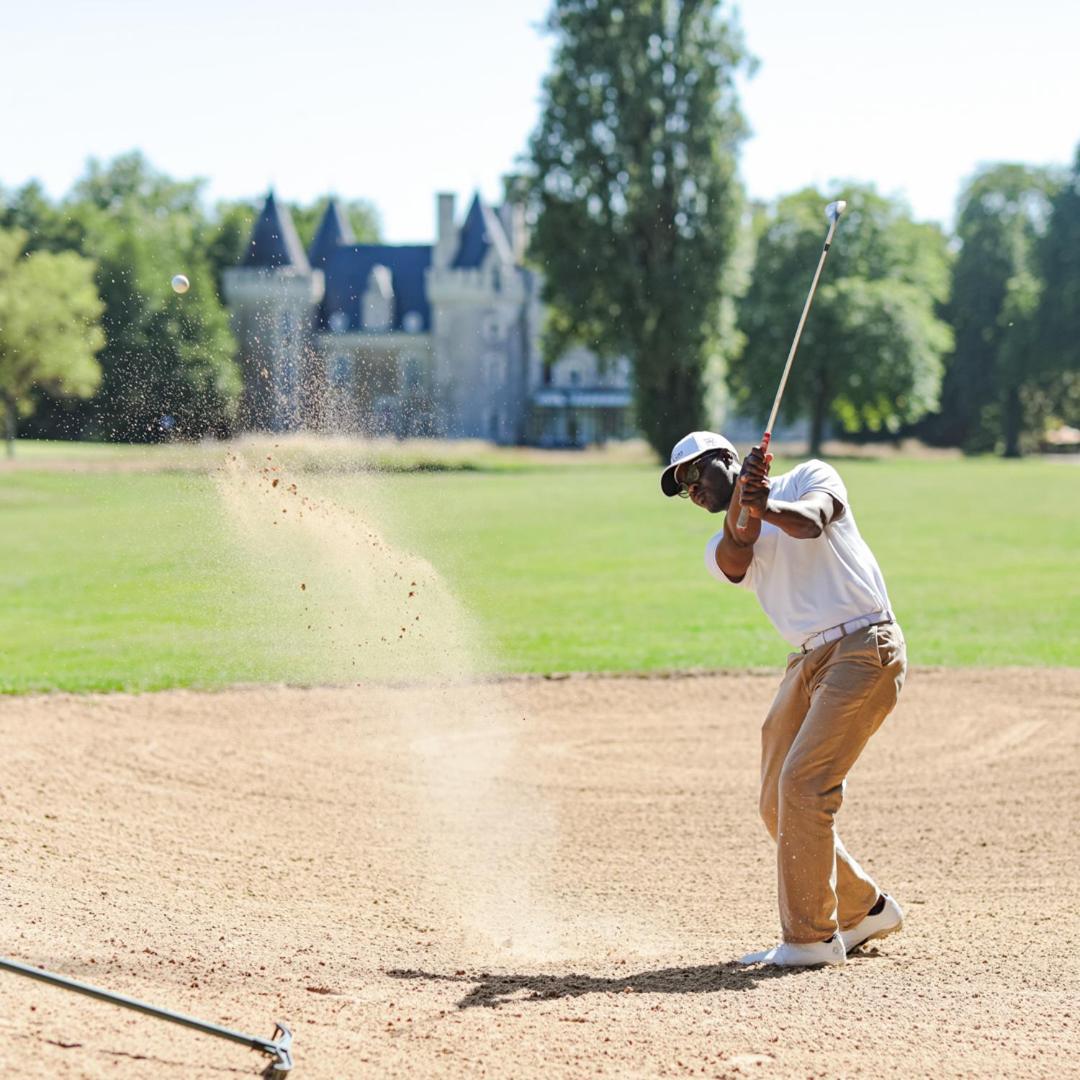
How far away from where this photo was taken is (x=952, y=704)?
12.6 m

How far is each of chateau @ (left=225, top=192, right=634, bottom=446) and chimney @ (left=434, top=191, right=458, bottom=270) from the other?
2.2 inches

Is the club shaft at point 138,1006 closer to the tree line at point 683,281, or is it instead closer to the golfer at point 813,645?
the golfer at point 813,645

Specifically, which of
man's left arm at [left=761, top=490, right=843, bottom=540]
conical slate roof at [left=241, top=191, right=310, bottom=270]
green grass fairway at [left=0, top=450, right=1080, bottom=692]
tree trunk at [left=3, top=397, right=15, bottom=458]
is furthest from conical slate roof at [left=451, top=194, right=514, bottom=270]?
man's left arm at [left=761, top=490, right=843, bottom=540]

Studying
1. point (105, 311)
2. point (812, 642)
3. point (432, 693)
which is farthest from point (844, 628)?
point (105, 311)

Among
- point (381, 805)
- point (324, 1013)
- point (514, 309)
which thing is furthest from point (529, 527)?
point (514, 309)

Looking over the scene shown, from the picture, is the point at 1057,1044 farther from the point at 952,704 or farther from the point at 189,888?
the point at 952,704

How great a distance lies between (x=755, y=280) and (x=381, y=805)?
6264 centimetres

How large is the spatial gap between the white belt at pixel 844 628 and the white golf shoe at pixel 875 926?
133 centimetres

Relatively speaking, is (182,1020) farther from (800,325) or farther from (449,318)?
(449,318)

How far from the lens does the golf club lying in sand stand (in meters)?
4.71

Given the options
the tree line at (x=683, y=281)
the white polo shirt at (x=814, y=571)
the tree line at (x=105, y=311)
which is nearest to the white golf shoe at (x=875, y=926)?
the white polo shirt at (x=814, y=571)

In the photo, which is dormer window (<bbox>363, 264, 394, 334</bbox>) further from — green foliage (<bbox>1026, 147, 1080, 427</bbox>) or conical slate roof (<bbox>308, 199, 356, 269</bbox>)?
green foliage (<bbox>1026, 147, 1080, 427</bbox>)

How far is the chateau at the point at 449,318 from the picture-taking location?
7162 centimetres

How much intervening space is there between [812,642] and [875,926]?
147 centimetres
